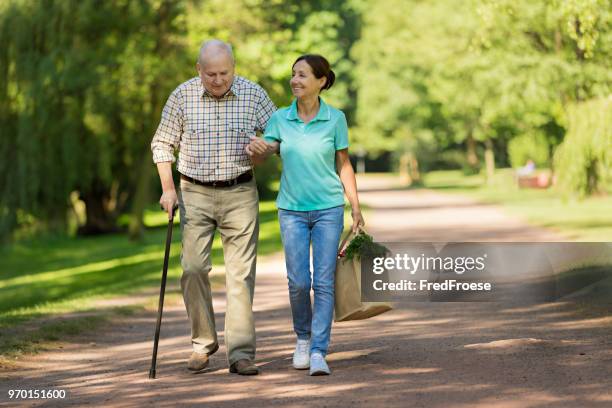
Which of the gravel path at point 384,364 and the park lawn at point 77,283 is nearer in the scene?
the gravel path at point 384,364

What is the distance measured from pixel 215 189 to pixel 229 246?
360 mm

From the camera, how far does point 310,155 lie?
6.72 m

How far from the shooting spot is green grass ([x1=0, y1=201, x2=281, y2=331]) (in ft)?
44.7

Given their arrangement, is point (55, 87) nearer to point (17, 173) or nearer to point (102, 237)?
point (17, 173)

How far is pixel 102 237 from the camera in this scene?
1409 inches

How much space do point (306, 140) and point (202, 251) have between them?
36.7 inches

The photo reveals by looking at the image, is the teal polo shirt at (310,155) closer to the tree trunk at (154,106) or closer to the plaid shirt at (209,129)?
the plaid shirt at (209,129)

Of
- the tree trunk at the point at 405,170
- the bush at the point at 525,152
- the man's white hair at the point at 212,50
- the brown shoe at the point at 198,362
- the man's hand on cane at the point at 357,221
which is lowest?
the tree trunk at the point at 405,170

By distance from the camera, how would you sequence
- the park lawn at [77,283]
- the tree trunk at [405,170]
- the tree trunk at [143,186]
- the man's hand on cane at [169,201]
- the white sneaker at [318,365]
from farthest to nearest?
the tree trunk at [405,170] < the tree trunk at [143,186] < the park lawn at [77,283] < the man's hand on cane at [169,201] < the white sneaker at [318,365]

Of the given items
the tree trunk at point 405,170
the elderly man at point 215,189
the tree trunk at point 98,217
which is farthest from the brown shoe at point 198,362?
the tree trunk at point 405,170

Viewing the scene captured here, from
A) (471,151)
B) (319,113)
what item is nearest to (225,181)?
(319,113)

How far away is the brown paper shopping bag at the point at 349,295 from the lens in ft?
22.8

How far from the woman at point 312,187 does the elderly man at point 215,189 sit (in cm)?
→ 22

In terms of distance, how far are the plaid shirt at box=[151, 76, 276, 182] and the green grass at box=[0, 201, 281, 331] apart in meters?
3.79
